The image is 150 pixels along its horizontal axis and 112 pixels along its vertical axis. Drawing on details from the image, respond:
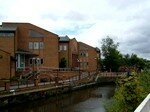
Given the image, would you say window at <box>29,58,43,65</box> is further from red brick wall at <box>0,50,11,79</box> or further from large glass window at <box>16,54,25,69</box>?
red brick wall at <box>0,50,11,79</box>

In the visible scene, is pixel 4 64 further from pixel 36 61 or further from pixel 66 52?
pixel 66 52

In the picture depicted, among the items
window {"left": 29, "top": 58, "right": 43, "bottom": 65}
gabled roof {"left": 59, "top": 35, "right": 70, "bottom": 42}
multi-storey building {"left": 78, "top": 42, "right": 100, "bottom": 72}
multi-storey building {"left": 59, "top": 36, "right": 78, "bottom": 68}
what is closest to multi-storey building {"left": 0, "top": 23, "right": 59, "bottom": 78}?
window {"left": 29, "top": 58, "right": 43, "bottom": 65}

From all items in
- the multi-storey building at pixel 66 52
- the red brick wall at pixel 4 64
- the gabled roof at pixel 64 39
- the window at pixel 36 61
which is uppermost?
the gabled roof at pixel 64 39

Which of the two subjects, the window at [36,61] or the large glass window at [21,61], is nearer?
the large glass window at [21,61]

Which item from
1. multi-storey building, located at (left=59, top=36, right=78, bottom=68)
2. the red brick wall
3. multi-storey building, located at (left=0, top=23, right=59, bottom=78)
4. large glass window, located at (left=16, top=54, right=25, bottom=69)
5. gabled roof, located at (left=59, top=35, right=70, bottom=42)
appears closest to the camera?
the red brick wall

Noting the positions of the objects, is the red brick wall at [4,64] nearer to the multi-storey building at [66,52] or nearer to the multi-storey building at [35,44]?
the multi-storey building at [35,44]

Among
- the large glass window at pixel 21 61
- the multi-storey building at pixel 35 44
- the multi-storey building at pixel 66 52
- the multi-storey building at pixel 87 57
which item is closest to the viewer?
the large glass window at pixel 21 61

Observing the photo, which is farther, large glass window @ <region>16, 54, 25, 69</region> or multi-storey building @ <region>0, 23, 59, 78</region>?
multi-storey building @ <region>0, 23, 59, 78</region>

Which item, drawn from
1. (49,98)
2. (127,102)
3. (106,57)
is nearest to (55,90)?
(49,98)

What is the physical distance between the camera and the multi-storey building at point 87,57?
10234cm

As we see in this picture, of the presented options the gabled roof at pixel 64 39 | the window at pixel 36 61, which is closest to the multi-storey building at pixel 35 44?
the window at pixel 36 61

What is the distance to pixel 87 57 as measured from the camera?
4072 inches

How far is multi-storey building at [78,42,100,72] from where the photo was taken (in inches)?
4029

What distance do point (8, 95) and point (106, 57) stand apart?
73222mm
